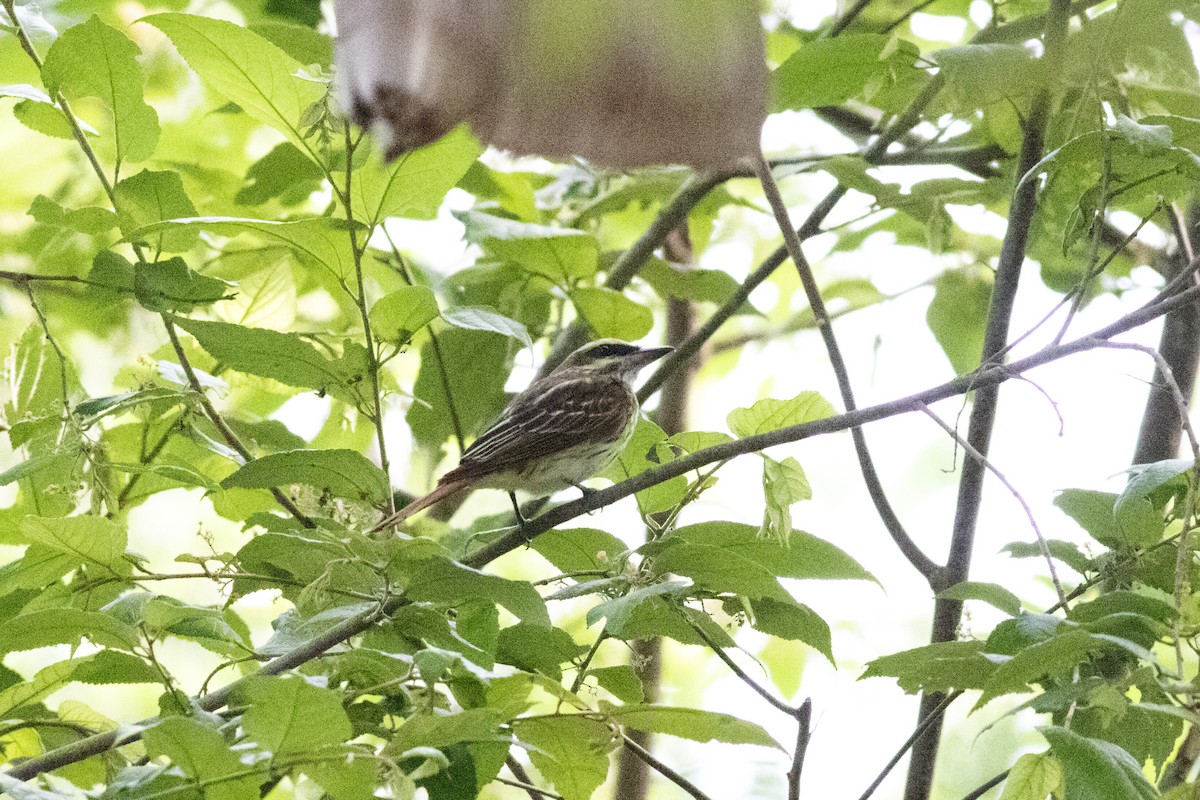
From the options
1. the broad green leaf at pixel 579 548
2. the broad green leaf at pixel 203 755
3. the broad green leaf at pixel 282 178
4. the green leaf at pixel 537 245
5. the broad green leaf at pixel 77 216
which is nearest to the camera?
the broad green leaf at pixel 203 755

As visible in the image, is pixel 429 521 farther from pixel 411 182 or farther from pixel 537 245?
pixel 411 182

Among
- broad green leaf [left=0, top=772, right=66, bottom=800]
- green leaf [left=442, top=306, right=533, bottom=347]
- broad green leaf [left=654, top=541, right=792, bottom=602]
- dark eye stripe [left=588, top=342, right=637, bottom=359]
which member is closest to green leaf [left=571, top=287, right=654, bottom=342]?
green leaf [left=442, top=306, right=533, bottom=347]

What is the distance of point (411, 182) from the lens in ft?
4.74

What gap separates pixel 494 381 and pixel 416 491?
0.76 meters

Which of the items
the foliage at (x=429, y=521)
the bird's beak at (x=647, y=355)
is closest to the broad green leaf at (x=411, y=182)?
the foliage at (x=429, y=521)

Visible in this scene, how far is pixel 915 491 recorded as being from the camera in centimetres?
371

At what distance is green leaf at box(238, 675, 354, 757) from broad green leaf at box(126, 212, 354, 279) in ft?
1.86

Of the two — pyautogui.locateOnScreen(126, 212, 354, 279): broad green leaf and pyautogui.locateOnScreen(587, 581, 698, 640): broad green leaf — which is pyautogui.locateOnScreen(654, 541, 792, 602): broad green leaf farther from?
pyautogui.locateOnScreen(126, 212, 354, 279): broad green leaf

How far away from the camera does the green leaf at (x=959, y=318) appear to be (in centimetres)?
224

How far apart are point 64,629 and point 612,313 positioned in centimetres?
105

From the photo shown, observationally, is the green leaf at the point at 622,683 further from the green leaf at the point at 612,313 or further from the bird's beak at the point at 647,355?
the bird's beak at the point at 647,355

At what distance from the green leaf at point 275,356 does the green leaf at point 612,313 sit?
0.51 metres

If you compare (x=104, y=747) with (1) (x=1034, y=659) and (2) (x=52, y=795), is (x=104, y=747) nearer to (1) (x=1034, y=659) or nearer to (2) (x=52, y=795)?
(2) (x=52, y=795)

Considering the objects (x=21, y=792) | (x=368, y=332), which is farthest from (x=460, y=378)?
(x=21, y=792)
